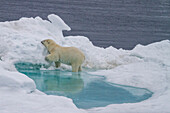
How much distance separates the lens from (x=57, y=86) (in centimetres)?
236

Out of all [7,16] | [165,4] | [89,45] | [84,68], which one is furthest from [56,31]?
Answer: [165,4]

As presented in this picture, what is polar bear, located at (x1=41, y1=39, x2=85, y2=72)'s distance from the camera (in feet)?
11.8

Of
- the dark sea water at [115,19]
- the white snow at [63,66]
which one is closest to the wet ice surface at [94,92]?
the white snow at [63,66]

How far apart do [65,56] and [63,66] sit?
0.25m

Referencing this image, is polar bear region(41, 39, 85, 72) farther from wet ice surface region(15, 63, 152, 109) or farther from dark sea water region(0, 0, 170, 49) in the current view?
dark sea water region(0, 0, 170, 49)

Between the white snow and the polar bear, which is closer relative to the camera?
the white snow

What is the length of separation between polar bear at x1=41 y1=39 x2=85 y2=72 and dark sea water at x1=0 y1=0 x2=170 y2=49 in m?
1.49

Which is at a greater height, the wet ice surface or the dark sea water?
the dark sea water

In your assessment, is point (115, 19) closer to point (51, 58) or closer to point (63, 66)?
point (63, 66)

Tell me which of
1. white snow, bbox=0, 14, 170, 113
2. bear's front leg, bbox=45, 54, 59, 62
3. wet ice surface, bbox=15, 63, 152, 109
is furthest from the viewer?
bear's front leg, bbox=45, 54, 59, 62

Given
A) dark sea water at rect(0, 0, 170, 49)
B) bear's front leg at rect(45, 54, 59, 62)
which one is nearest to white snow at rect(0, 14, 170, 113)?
bear's front leg at rect(45, 54, 59, 62)

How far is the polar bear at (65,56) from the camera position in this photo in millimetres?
3602

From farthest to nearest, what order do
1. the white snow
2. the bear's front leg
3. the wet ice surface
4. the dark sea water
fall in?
the dark sea water, the bear's front leg, the wet ice surface, the white snow

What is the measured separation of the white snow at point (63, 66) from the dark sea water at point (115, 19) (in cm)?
84
